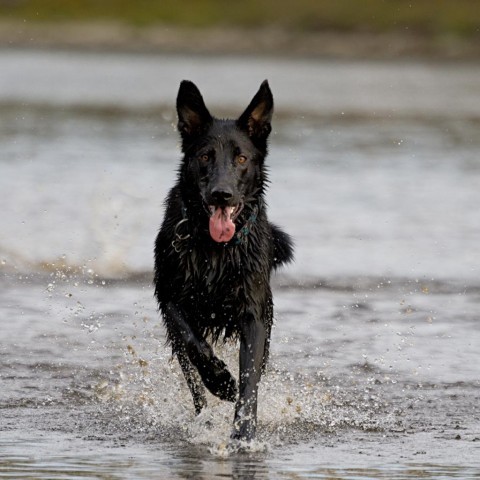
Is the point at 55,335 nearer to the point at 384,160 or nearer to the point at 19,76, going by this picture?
the point at 384,160

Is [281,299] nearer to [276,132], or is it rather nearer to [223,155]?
[223,155]

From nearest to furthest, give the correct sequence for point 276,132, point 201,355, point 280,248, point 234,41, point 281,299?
1. point 201,355
2. point 280,248
3. point 281,299
4. point 276,132
5. point 234,41

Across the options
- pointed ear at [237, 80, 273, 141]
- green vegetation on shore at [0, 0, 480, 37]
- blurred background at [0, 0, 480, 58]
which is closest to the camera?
pointed ear at [237, 80, 273, 141]

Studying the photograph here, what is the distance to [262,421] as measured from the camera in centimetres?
759

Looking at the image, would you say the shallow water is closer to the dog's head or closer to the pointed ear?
the dog's head

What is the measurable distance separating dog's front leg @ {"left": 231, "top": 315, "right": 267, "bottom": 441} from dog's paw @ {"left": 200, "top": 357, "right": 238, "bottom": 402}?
0.10 meters

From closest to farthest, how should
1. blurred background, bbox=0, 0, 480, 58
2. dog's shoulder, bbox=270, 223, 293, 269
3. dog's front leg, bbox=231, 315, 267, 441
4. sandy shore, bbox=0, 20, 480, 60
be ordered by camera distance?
dog's front leg, bbox=231, 315, 267, 441 < dog's shoulder, bbox=270, 223, 293, 269 < sandy shore, bbox=0, 20, 480, 60 < blurred background, bbox=0, 0, 480, 58

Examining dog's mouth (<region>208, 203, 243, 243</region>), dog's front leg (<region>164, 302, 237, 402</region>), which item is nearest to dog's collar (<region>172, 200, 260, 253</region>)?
dog's mouth (<region>208, 203, 243, 243</region>)

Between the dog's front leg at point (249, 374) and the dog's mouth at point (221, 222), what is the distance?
447mm

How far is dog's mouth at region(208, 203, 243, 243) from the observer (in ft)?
23.8

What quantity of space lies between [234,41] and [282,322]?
63386 mm

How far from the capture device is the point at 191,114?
749 centimetres

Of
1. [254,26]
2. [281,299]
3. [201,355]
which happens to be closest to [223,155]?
[201,355]

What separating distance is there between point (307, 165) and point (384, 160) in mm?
1895
